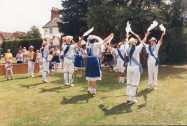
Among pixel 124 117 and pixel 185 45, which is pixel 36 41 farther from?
pixel 124 117

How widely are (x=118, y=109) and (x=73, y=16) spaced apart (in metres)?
38.1

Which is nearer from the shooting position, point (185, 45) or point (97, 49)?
point (97, 49)

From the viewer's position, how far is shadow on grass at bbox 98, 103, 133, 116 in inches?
740

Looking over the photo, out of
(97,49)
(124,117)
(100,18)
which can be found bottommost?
(124,117)

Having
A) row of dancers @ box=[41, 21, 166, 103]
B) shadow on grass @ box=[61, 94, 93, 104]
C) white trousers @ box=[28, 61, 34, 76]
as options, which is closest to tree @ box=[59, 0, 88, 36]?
white trousers @ box=[28, 61, 34, 76]

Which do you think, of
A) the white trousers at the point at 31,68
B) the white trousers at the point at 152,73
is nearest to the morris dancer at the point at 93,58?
the white trousers at the point at 152,73

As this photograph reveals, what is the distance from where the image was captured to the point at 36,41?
2606 inches

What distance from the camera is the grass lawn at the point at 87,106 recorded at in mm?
18016

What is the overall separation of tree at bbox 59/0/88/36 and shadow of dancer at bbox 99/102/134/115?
117ft

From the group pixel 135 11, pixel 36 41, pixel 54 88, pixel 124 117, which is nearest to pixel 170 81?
pixel 54 88

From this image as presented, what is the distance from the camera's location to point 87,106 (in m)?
20.0

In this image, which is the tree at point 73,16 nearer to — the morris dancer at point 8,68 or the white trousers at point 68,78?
the morris dancer at point 8,68

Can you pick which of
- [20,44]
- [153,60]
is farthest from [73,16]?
[153,60]

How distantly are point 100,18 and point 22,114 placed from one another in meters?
22.2
